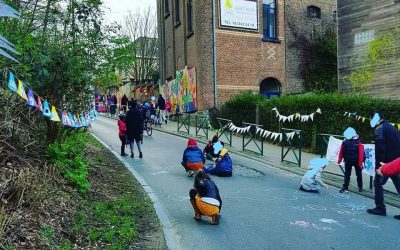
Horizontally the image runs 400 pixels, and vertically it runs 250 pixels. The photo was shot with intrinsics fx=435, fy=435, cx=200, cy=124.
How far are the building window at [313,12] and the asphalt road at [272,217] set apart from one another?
23026 mm

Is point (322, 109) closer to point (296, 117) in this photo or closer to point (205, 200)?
point (296, 117)

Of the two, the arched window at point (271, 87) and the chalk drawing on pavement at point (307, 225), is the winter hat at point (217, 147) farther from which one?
the arched window at point (271, 87)

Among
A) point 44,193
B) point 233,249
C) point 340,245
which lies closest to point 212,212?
point 233,249

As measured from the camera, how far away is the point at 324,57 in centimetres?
3262

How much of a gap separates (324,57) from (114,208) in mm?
28141

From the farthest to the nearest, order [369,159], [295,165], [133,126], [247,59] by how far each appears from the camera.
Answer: [247,59]
[133,126]
[295,165]
[369,159]

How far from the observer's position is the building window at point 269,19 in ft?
99.5

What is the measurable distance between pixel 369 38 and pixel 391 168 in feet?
60.6

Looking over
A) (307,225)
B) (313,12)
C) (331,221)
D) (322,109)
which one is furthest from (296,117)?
(313,12)

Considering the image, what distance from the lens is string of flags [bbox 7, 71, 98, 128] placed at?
5.81 m

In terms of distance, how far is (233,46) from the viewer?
28484 mm

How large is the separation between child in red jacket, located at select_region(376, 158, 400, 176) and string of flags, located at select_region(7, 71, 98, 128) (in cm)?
576

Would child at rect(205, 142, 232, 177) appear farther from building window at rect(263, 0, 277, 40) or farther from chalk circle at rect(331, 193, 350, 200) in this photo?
building window at rect(263, 0, 277, 40)

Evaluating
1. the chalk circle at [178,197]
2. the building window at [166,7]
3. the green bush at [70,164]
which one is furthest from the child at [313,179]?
the building window at [166,7]
